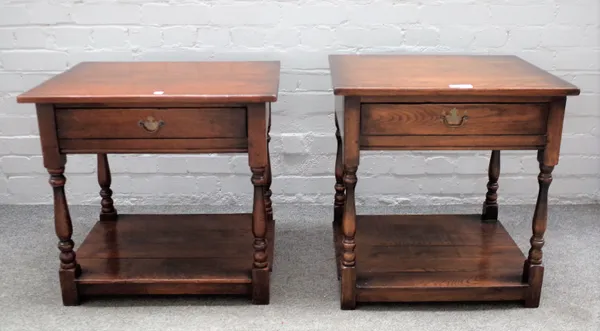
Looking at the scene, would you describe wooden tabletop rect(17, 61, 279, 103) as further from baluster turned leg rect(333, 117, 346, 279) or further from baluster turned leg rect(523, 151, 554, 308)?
baluster turned leg rect(523, 151, 554, 308)

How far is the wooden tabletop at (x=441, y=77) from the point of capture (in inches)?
67.4

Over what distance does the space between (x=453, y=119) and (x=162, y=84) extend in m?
0.85

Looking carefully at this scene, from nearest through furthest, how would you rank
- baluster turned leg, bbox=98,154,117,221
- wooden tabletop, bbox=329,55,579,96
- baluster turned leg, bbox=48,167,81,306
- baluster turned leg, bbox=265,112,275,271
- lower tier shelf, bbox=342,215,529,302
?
wooden tabletop, bbox=329,55,579,96 < baluster turned leg, bbox=48,167,81,306 < lower tier shelf, bbox=342,215,529,302 < baluster turned leg, bbox=265,112,275,271 < baluster turned leg, bbox=98,154,117,221

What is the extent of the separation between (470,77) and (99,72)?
1.18 meters

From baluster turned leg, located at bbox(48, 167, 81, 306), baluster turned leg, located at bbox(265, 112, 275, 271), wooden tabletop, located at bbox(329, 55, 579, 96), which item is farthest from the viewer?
baluster turned leg, located at bbox(265, 112, 275, 271)

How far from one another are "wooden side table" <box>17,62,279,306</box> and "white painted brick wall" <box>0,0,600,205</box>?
Answer: 0.37m

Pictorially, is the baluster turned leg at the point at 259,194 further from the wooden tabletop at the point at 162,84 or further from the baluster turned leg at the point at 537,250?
the baluster turned leg at the point at 537,250

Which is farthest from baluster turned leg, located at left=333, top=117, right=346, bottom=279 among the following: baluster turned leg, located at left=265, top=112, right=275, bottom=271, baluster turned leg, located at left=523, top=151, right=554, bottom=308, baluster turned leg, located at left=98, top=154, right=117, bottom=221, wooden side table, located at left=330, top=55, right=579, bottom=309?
baluster turned leg, located at left=98, top=154, right=117, bottom=221

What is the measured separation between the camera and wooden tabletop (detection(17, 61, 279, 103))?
1724mm

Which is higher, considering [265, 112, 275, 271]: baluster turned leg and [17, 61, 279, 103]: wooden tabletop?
[17, 61, 279, 103]: wooden tabletop

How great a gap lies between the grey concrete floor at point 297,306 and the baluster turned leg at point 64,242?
55 millimetres

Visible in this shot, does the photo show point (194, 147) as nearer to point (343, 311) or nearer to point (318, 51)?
point (343, 311)

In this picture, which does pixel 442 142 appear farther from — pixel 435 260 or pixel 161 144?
pixel 161 144

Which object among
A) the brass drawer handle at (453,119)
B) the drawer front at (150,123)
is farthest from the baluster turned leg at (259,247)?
the brass drawer handle at (453,119)
